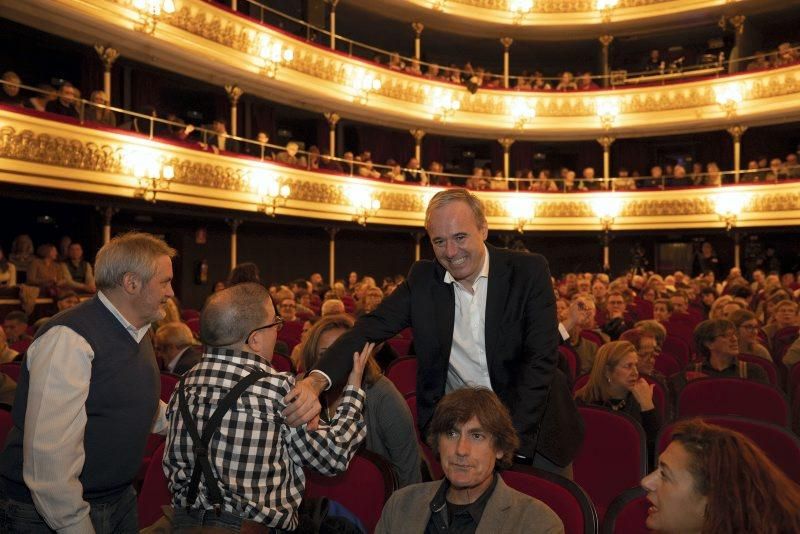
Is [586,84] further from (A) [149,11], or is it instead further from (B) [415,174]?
(A) [149,11]

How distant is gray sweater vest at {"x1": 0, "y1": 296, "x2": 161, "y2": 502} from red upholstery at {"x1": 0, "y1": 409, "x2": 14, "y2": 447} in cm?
102

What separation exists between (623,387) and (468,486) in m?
2.39

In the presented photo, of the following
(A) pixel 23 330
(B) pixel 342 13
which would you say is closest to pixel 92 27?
(A) pixel 23 330

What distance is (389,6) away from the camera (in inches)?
915

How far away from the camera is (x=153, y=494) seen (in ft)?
10.2

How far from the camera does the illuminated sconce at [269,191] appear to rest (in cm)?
1778

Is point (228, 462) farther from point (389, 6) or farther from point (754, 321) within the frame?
point (389, 6)

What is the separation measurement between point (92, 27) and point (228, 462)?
14.0 metres

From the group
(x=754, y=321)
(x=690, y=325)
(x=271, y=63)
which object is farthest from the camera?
(x=271, y=63)

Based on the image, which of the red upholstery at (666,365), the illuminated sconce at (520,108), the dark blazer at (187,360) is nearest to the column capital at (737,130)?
the illuminated sconce at (520,108)

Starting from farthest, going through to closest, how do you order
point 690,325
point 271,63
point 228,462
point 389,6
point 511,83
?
1. point 511,83
2. point 389,6
3. point 271,63
4. point 690,325
5. point 228,462

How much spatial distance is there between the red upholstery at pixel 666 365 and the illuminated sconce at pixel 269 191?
513 inches

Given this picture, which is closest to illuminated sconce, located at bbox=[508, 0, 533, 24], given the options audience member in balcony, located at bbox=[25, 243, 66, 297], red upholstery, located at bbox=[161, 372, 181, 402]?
audience member in balcony, located at bbox=[25, 243, 66, 297]

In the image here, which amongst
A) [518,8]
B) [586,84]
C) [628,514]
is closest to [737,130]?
[586,84]
